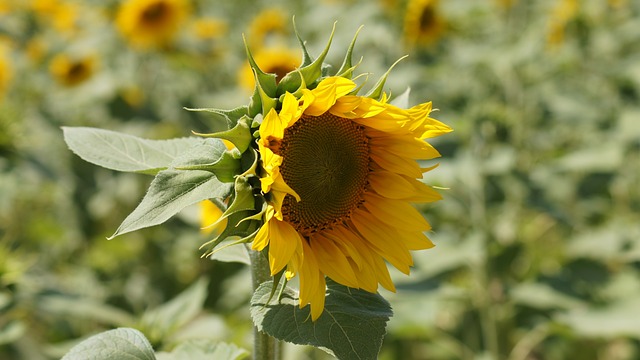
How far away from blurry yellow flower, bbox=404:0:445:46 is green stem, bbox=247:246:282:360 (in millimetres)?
2522

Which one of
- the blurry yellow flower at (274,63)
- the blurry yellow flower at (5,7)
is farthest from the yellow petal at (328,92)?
the blurry yellow flower at (5,7)

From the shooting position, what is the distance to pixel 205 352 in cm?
113

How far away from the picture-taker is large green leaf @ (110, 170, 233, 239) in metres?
0.89

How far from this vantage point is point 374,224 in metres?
1.07

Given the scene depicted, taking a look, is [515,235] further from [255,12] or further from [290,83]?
[255,12]

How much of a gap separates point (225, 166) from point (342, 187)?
8.0 inches

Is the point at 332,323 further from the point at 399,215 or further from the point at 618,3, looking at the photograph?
the point at 618,3

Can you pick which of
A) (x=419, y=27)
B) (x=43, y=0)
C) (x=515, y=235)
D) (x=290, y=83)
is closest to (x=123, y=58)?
(x=43, y=0)

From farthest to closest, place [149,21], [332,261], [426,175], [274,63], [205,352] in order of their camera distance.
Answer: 1. [149,21]
2. [274,63]
3. [426,175]
4. [205,352]
5. [332,261]

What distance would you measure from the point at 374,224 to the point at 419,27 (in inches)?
98.8

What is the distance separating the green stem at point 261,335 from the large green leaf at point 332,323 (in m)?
0.05

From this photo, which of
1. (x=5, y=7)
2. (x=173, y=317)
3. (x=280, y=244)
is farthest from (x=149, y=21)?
(x=280, y=244)

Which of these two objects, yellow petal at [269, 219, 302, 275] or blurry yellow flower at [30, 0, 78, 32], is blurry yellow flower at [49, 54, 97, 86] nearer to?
blurry yellow flower at [30, 0, 78, 32]

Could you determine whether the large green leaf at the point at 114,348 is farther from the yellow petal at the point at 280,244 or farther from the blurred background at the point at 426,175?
the blurred background at the point at 426,175
